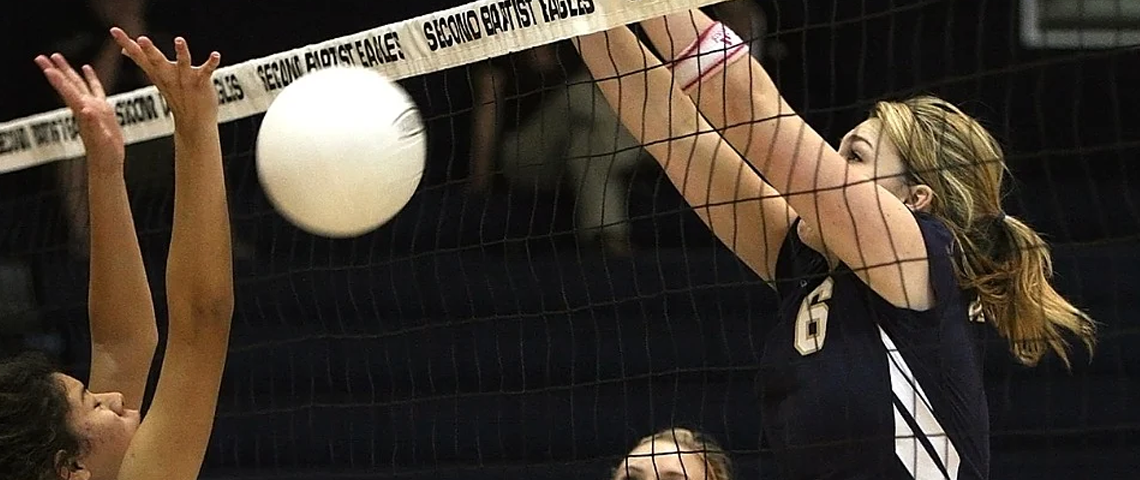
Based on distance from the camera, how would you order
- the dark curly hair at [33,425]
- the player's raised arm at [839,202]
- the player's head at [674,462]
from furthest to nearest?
the player's head at [674,462] → the player's raised arm at [839,202] → the dark curly hair at [33,425]

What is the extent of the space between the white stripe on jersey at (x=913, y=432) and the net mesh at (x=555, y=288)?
9.10 ft

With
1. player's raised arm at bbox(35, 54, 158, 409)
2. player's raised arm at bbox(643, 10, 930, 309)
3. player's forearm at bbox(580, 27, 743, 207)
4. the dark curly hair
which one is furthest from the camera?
player's forearm at bbox(580, 27, 743, 207)

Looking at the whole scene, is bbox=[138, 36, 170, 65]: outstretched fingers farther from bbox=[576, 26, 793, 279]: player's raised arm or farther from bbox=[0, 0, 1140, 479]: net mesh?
bbox=[0, 0, 1140, 479]: net mesh

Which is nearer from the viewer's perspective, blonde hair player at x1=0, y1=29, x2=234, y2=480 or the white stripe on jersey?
blonde hair player at x1=0, y1=29, x2=234, y2=480

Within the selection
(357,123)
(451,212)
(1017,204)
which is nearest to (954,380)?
(357,123)

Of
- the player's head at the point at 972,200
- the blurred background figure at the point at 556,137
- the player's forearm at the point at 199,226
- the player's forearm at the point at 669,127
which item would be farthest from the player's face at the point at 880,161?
the blurred background figure at the point at 556,137

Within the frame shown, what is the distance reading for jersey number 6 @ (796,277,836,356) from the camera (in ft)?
8.75

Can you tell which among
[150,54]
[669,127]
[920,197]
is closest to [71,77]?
[150,54]

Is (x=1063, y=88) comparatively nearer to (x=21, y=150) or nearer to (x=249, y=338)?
(x=249, y=338)

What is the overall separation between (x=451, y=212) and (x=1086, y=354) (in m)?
2.09

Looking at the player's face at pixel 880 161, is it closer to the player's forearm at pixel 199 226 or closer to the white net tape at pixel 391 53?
the white net tape at pixel 391 53

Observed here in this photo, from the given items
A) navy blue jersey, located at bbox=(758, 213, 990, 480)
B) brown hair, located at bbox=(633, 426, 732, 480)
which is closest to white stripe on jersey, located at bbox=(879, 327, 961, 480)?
navy blue jersey, located at bbox=(758, 213, 990, 480)

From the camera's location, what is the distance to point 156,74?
2.69m

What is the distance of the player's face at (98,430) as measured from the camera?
2428 millimetres
